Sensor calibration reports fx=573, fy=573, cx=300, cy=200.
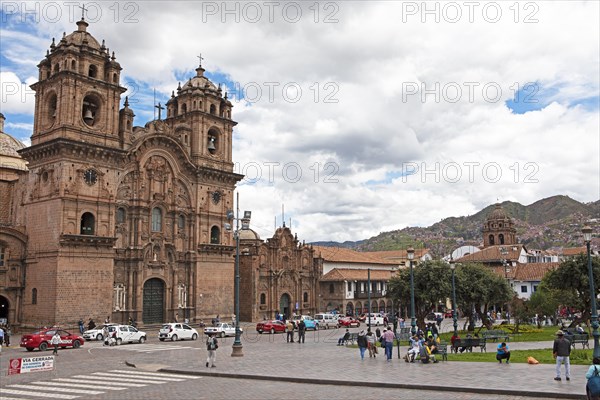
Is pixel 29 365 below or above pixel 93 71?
below

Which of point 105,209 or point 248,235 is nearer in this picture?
point 105,209

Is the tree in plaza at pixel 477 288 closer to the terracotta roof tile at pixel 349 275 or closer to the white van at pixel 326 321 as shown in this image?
the white van at pixel 326 321

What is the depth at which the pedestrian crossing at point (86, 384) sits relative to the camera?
18.2 metres

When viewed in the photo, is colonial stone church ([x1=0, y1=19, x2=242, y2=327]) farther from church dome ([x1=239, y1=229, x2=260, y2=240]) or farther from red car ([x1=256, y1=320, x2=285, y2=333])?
church dome ([x1=239, y1=229, x2=260, y2=240])

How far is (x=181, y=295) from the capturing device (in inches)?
2136

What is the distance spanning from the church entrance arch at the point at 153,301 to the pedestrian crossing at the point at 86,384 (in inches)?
1086

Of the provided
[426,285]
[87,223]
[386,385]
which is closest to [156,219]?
[87,223]

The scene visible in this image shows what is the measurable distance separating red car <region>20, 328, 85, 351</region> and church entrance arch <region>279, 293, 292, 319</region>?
34.5 metres

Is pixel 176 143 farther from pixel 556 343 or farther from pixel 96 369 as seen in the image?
pixel 556 343

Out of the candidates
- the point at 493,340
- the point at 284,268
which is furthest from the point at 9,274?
the point at 493,340

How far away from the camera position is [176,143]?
54438 mm

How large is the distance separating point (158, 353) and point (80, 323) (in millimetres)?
14456

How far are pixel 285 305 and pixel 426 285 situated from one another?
30198 mm

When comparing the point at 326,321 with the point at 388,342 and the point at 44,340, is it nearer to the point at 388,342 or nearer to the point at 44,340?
the point at 44,340
